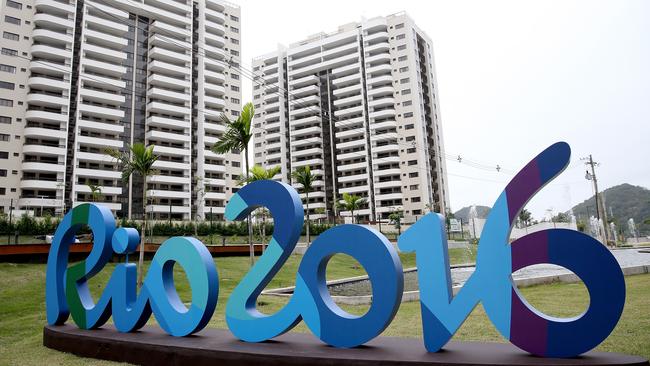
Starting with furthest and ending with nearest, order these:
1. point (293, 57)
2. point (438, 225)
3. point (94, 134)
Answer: point (293, 57)
point (94, 134)
point (438, 225)

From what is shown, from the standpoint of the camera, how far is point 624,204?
119125 millimetres

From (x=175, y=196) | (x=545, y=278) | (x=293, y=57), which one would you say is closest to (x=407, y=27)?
(x=293, y=57)

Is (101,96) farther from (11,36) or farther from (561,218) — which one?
(561,218)

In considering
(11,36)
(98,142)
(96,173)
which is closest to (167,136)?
(98,142)

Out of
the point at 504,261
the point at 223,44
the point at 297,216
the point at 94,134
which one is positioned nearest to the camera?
the point at 504,261

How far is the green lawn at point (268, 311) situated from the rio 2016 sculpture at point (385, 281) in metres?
1.88

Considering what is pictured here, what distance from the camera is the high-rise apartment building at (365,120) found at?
286 ft

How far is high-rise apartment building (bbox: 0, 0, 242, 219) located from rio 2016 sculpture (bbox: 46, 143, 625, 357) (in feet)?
146

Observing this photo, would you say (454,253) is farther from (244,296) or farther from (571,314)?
(244,296)

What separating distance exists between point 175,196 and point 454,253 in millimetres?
44822

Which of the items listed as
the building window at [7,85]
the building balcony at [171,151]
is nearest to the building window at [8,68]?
the building window at [7,85]

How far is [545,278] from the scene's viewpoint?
18000mm

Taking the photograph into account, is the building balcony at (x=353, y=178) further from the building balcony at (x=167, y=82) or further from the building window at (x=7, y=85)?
the building window at (x=7, y=85)

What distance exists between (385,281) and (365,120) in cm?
8836
